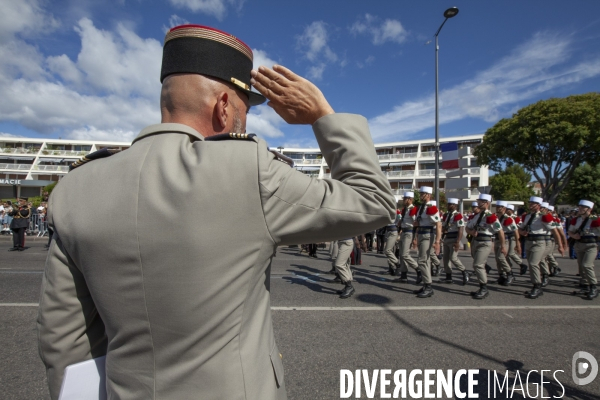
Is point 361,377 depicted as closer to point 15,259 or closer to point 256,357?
point 256,357

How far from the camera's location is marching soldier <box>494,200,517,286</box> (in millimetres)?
8625

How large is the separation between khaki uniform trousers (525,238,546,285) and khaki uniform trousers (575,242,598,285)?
0.72 meters

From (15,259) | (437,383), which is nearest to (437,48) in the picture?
(437,383)

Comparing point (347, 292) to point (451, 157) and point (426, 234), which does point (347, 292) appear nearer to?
point (426, 234)

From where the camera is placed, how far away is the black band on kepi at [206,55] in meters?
1.10

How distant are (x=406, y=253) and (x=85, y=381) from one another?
8.12 metres

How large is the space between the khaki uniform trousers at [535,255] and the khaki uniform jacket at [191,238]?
8124 mm

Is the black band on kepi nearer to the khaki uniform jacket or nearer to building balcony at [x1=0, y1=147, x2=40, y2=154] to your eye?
the khaki uniform jacket

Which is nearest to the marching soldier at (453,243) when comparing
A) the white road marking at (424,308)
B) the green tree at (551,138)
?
the white road marking at (424,308)

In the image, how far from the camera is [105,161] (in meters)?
1.00

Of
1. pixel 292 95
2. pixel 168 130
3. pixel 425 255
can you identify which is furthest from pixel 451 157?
pixel 168 130

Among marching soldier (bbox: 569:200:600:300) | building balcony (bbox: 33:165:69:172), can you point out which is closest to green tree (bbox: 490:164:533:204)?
marching soldier (bbox: 569:200:600:300)

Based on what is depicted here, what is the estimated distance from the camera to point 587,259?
7.71 meters

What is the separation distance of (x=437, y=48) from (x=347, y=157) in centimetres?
1765
